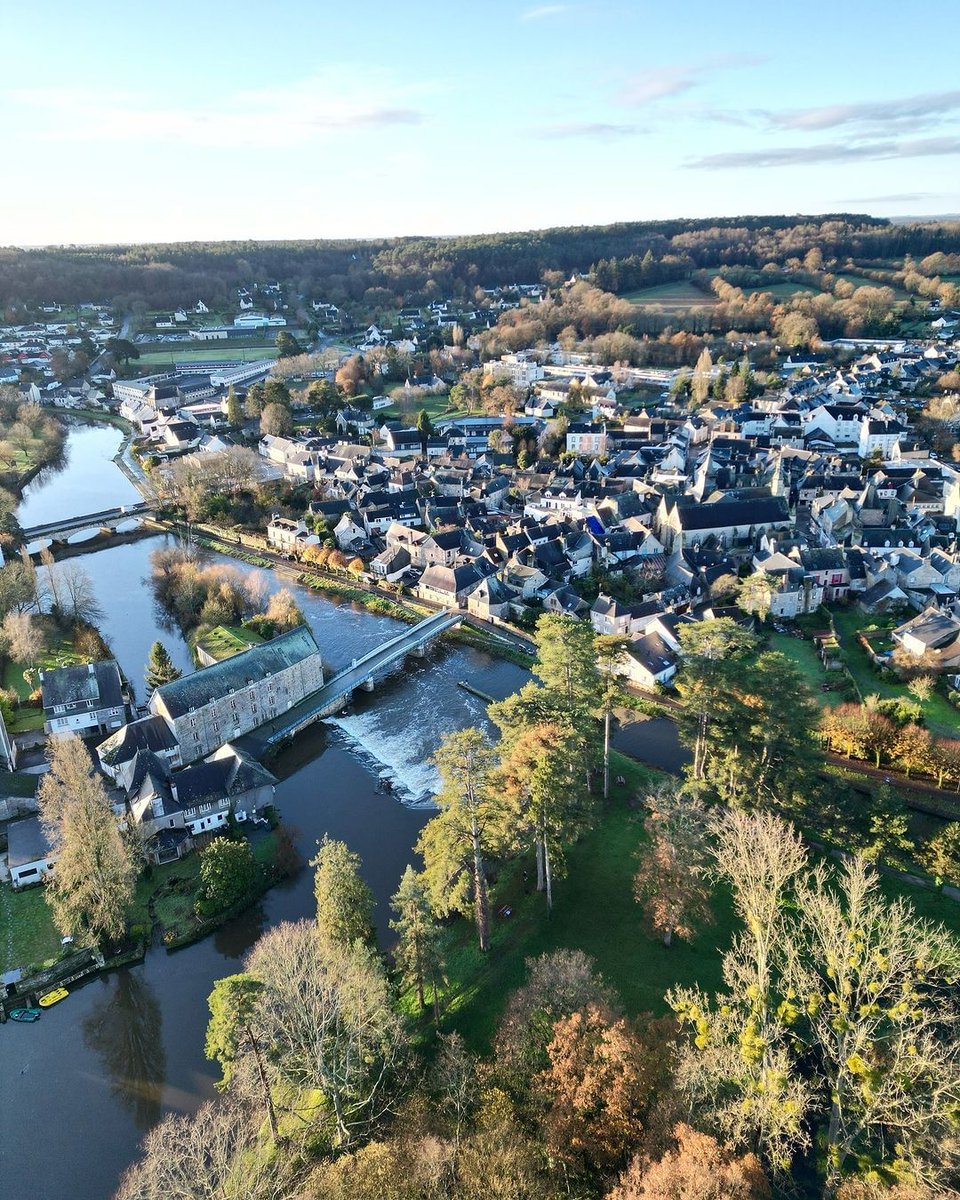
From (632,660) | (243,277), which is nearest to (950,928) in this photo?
(632,660)

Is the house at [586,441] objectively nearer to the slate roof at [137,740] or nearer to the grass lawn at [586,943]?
the slate roof at [137,740]

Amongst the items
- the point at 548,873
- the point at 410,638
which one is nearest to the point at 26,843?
the point at 548,873

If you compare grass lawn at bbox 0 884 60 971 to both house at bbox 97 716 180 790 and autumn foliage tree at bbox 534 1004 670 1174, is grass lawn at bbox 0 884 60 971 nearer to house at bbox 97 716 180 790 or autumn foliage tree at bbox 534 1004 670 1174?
house at bbox 97 716 180 790

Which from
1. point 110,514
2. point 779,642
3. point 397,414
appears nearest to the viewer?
point 779,642

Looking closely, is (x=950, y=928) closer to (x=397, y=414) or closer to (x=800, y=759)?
(x=800, y=759)

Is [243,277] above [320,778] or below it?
above

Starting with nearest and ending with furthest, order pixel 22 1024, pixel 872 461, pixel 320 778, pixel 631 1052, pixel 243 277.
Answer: pixel 631 1052
pixel 22 1024
pixel 320 778
pixel 872 461
pixel 243 277

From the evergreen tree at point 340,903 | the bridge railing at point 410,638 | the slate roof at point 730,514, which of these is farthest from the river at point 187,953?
the slate roof at point 730,514
